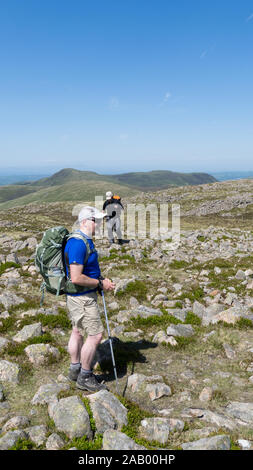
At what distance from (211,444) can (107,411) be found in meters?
1.83

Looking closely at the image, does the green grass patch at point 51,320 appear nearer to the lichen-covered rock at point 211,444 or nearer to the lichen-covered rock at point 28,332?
the lichen-covered rock at point 28,332

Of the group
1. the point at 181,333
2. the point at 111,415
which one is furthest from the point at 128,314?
the point at 111,415

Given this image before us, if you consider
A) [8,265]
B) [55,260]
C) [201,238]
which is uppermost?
[55,260]

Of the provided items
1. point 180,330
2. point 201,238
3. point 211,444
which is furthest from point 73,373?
point 201,238

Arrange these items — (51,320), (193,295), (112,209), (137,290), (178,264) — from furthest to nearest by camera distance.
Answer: (112,209) < (178,264) < (137,290) < (193,295) < (51,320)

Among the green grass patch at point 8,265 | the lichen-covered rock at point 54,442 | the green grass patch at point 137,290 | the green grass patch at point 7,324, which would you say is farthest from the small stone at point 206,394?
the green grass patch at point 8,265

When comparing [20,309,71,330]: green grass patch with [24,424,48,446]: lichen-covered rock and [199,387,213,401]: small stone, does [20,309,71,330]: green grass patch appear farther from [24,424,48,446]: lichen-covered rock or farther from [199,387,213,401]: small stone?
[199,387,213,401]: small stone

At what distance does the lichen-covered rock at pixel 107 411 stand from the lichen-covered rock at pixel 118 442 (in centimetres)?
33

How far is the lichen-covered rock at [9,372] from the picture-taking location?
6.22m

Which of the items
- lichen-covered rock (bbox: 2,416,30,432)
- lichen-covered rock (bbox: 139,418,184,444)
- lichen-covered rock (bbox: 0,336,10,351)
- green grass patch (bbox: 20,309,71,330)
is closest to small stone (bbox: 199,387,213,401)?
lichen-covered rock (bbox: 139,418,184,444)

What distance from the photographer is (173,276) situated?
14.4 metres

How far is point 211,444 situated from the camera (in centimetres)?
426

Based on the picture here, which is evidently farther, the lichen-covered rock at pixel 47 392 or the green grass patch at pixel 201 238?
the green grass patch at pixel 201 238

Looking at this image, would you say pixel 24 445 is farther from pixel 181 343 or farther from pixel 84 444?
pixel 181 343
